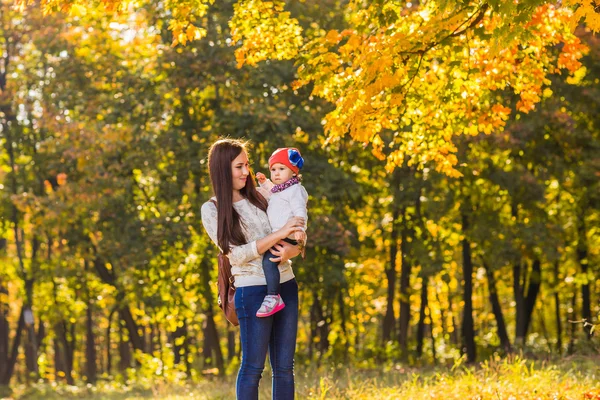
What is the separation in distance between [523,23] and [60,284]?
78.7 ft

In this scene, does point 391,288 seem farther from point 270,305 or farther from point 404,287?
Answer: point 270,305

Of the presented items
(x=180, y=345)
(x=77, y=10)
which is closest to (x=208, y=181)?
(x=180, y=345)

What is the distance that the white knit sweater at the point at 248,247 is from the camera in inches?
219

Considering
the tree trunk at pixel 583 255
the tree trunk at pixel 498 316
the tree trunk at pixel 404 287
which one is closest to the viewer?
the tree trunk at pixel 583 255

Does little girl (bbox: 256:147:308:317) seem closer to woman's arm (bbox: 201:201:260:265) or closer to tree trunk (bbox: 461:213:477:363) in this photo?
woman's arm (bbox: 201:201:260:265)

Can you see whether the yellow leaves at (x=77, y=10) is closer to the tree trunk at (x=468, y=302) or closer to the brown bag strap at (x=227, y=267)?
the brown bag strap at (x=227, y=267)

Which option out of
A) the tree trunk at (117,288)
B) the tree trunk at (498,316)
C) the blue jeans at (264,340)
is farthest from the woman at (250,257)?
the tree trunk at (498,316)

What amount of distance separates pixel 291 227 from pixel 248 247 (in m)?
0.30

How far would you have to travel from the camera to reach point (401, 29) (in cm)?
891

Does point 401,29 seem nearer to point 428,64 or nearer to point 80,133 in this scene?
point 428,64

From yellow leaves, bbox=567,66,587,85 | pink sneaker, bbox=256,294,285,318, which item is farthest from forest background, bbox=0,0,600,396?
pink sneaker, bbox=256,294,285,318

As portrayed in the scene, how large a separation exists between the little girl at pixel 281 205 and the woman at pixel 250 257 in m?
0.06

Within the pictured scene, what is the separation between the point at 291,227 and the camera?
18.0ft

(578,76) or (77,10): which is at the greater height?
(578,76)
